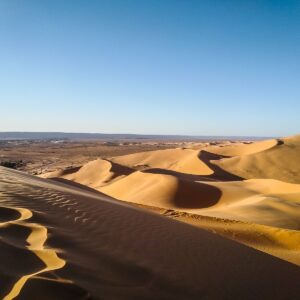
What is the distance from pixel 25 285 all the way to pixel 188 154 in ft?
105

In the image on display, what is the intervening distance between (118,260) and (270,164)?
27293mm

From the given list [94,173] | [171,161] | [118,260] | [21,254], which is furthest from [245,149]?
[21,254]

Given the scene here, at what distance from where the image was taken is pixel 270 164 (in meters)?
29.0

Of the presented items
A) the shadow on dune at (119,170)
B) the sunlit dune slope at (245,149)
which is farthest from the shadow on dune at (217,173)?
the shadow on dune at (119,170)

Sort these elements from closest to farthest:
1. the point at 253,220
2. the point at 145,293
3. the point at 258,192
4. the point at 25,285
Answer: the point at 25,285
the point at 145,293
the point at 253,220
the point at 258,192

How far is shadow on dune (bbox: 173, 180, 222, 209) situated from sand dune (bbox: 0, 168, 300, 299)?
9.42m

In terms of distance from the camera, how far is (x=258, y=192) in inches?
682

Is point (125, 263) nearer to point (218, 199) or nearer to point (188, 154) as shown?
point (218, 199)

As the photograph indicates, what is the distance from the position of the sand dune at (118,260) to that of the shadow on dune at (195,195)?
30.9 ft

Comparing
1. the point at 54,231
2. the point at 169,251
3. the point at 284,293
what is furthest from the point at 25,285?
the point at 284,293

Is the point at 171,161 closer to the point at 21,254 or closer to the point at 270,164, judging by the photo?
the point at 270,164

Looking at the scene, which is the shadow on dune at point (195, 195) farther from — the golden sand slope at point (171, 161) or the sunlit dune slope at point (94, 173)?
the golden sand slope at point (171, 161)

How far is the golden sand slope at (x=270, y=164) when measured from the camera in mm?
26984

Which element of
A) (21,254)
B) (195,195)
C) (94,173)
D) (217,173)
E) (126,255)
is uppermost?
(21,254)
